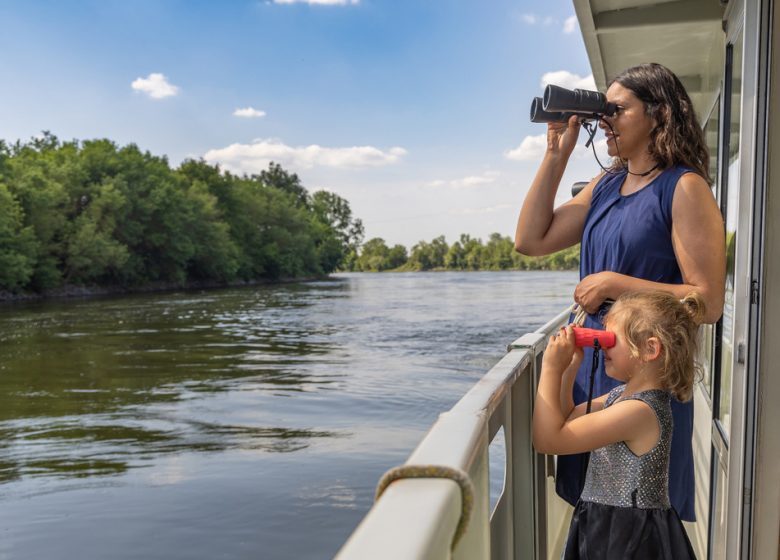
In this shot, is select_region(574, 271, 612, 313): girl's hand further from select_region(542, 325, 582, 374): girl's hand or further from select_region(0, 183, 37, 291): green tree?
select_region(0, 183, 37, 291): green tree

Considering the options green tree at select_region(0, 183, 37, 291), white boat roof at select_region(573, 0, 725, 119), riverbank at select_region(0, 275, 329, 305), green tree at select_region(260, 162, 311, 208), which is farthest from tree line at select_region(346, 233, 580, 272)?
white boat roof at select_region(573, 0, 725, 119)

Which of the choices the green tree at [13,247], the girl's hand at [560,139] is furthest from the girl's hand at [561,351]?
the green tree at [13,247]

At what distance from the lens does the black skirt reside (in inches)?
66.8

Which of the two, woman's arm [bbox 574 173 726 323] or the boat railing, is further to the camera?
woman's arm [bbox 574 173 726 323]

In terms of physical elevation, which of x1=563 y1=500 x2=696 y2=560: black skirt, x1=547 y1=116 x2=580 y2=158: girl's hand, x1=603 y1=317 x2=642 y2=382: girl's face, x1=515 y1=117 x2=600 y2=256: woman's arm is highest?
x1=547 y1=116 x2=580 y2=158: girl's hand

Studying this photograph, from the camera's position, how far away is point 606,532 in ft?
5.64

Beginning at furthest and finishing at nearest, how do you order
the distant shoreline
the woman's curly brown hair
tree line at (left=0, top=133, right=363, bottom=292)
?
1. tree line at (left=0, top=133, right=363, bottom=292)
2. the distant shoreline
3. the woman's curly brown hair

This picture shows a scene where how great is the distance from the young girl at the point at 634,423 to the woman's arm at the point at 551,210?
1.51 ft

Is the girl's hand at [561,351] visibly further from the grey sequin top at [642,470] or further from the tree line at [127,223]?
the tree line at [127,223]

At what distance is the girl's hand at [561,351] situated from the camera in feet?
5.48

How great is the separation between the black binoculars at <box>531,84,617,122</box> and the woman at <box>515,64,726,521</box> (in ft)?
0.12

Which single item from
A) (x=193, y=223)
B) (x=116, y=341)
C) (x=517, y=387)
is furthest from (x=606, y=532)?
(x=193, y=223)

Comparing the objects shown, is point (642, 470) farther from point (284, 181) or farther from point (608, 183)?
point (284, 181)

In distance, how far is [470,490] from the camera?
934 mm
